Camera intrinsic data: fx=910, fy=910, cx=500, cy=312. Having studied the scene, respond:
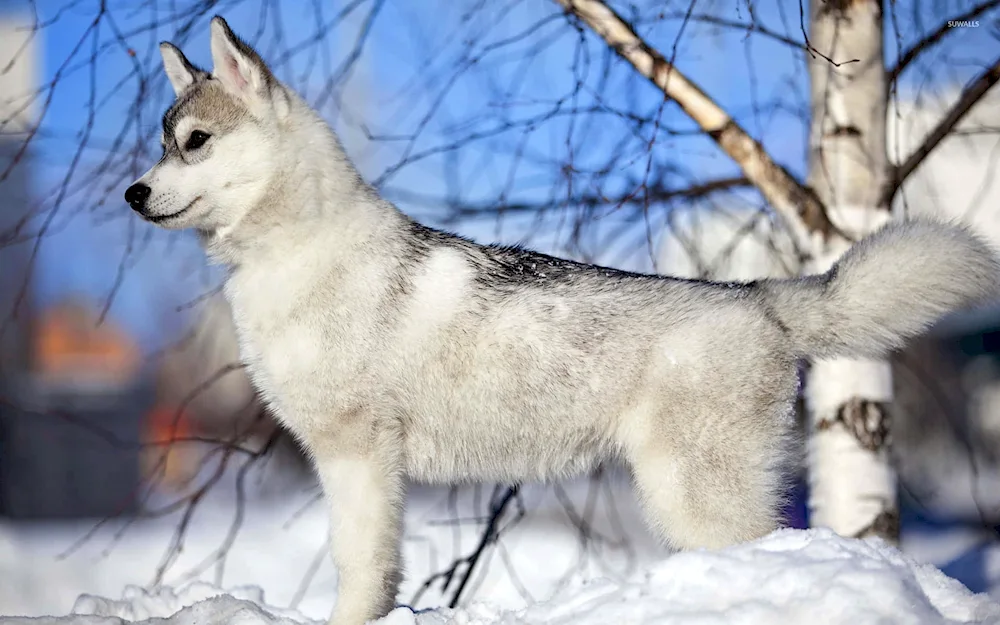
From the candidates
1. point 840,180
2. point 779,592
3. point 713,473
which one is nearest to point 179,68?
point 713,473

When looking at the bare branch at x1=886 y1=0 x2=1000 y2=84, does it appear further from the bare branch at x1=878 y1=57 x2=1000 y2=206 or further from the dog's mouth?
the dog's mouth

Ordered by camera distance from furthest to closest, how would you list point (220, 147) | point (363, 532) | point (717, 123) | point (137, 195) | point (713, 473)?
point (717, 123) < point (220, 147) < point (137, 195) < point (363, 532) < point (713, 473)

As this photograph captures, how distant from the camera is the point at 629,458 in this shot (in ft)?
10.7

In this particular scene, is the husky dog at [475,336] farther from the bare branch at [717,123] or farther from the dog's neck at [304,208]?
the bare branch at [717,123]

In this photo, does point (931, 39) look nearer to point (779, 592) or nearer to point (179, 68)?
point (779, 592)

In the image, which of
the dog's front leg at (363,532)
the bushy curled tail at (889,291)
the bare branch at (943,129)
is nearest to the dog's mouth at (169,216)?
the dog's front leg at (363,532)

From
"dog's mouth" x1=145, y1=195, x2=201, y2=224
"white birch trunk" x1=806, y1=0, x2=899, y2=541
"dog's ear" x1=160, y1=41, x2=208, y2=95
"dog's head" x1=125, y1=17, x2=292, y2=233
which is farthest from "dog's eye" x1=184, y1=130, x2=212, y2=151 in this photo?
"white birch trunk" x1=806, y1=0, x2=899, y2=541

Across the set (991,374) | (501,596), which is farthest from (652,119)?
(991,374)

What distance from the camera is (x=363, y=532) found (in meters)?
3.23

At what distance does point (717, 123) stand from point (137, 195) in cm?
249

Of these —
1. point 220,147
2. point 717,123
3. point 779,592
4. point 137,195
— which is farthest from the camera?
point 717,123

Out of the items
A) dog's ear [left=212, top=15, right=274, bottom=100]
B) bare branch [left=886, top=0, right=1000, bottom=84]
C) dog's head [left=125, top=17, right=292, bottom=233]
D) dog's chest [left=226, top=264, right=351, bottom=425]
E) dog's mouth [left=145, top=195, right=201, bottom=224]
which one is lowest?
dog's chest [left=226, top=264, right=351, bottom=425]

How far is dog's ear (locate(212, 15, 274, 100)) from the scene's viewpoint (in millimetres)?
3498

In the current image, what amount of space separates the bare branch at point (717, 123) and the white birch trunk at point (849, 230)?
9cm
